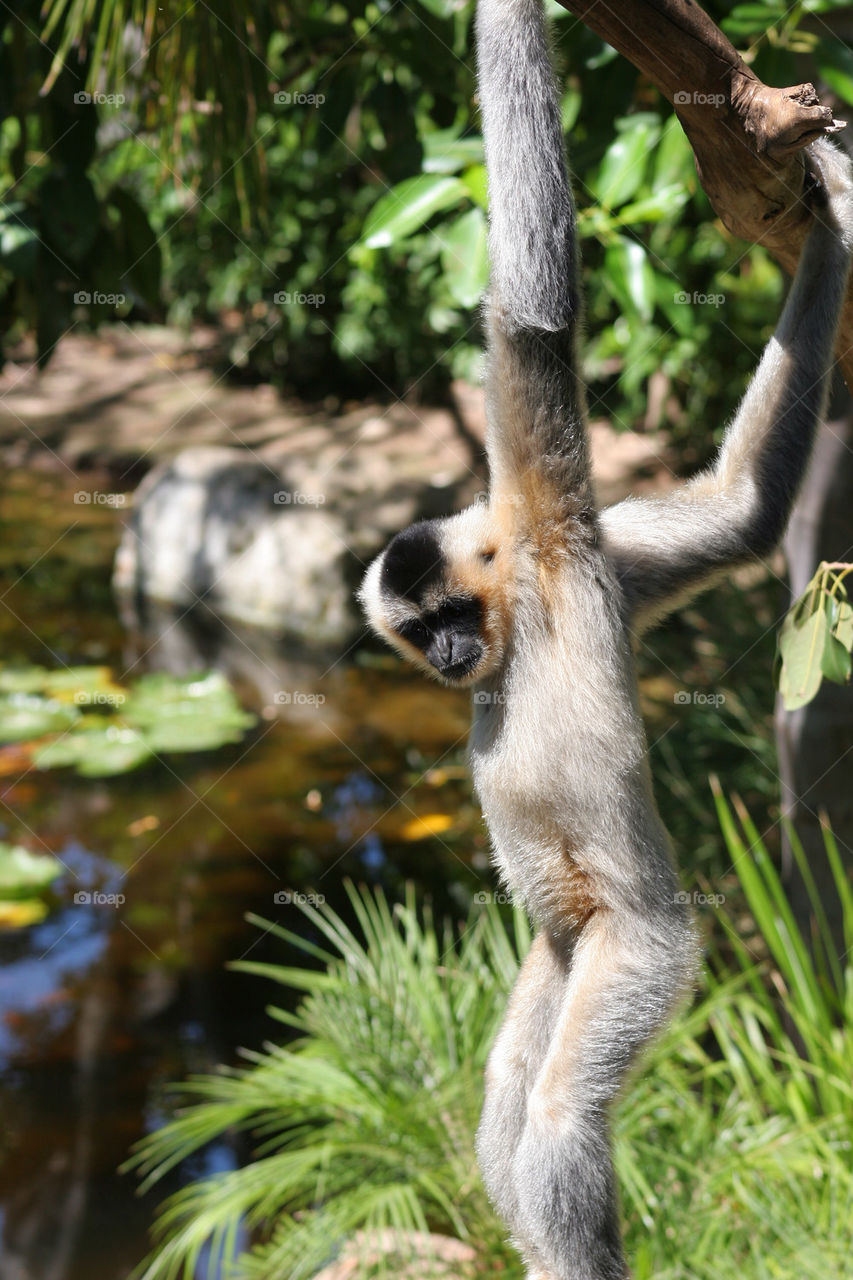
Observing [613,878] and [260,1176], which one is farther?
[260,1176]

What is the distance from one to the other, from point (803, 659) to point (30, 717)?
8214 millimetres

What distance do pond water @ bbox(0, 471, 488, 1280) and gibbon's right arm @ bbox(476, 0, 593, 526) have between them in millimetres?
4668

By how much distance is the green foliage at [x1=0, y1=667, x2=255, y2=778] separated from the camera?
380 inches

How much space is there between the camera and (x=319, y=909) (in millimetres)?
8031

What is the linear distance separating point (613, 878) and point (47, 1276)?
4076 mm

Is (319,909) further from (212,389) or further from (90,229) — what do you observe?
(212,389)

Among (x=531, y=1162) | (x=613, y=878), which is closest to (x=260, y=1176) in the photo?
(x=531, y=1162)
